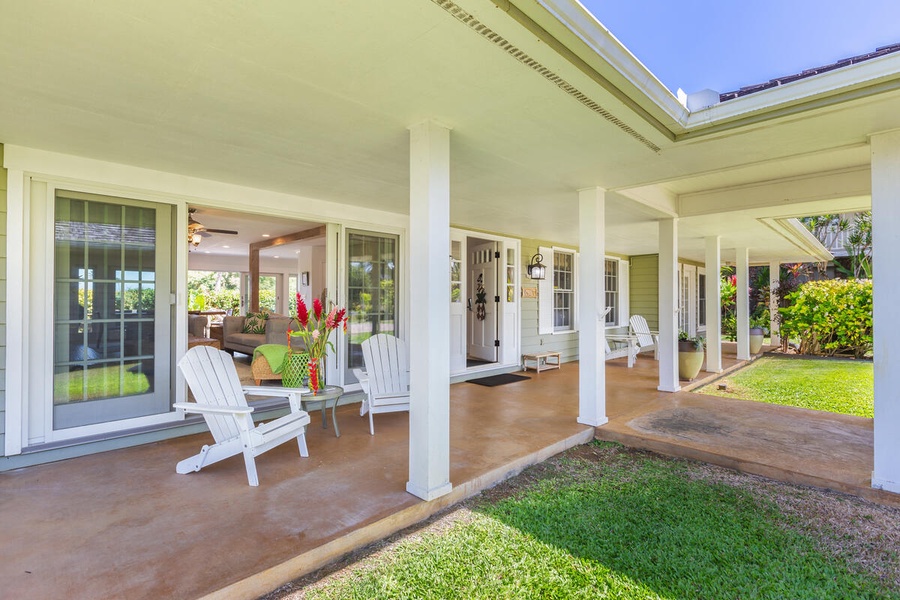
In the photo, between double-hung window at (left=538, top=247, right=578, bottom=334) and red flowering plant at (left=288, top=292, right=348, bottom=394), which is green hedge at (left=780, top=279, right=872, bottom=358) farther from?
red flowering plant at (left=288, top=292, right=348, bottom=394)

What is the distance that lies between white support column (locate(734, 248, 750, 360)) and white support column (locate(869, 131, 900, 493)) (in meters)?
6.41

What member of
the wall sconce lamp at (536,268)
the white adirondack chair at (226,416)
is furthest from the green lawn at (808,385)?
the white adirondack chair at (226,416)

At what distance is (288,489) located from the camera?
2752mm

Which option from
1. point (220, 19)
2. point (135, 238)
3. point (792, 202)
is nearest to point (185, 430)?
point (135, 238)

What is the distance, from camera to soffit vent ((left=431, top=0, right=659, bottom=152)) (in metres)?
1.67

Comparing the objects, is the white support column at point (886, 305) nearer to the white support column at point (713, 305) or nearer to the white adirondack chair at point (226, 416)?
the white adirondack chair at point (226, 416)

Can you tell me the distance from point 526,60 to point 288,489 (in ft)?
8.92

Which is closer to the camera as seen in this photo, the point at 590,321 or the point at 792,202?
the point at 590,321

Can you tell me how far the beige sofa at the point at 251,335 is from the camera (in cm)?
670

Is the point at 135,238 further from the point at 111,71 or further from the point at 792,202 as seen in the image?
the point at 792,202

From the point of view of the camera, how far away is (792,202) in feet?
14.9

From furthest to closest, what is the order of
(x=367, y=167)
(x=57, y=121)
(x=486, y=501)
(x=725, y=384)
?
(x=725, y=384), (x=367, y=167), (x=486, y=501), (x=57, y=121)

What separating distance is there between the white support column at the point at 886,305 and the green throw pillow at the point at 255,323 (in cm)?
823

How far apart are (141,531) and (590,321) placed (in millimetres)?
3618
